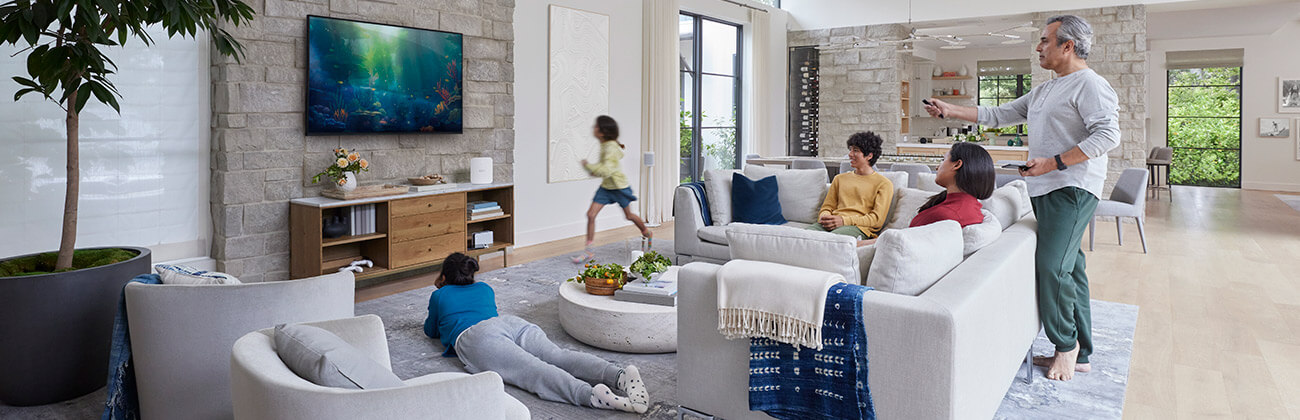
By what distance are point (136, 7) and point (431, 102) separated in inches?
114

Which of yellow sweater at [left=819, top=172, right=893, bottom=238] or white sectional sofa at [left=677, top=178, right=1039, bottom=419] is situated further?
yellow sweater at [left=819, top=172, right=893, bottom=238]

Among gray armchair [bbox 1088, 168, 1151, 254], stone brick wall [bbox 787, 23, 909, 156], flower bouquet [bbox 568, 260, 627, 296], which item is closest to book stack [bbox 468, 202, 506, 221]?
flower bouquet [bbox 568, 260, 627, 296]

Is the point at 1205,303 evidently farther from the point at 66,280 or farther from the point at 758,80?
the point at 758,80

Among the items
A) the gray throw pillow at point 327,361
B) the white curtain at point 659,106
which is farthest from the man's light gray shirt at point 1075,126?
the white curtain at point 659,106

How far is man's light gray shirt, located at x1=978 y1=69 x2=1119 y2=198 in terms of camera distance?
10.1 ft

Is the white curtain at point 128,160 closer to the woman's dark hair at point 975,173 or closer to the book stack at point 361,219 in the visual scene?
the book stack at point 361,219

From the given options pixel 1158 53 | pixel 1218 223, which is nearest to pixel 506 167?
pixel 1218 223

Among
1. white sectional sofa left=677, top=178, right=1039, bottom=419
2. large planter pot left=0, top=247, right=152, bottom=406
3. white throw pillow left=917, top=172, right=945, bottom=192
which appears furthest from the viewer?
white throw pillow left=917, top=172, right=945, bottom=192

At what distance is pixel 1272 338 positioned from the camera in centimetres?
411

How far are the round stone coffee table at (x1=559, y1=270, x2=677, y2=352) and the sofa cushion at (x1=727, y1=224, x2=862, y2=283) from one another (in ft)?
3.58

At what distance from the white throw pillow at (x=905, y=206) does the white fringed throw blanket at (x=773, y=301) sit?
2858 mm

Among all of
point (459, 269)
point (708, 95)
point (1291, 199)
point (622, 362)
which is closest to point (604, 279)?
point (622, 362)

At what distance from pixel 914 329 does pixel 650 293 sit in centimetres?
183

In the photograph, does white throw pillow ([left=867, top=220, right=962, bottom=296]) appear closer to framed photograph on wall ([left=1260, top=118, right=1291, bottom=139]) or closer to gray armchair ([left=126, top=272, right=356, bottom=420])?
gray armchair ([left=126, top=272, right=356, bottom=420])
